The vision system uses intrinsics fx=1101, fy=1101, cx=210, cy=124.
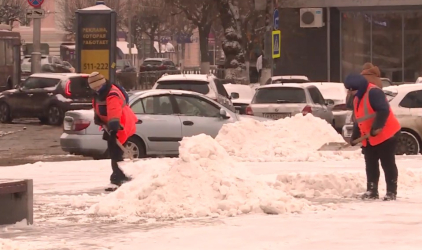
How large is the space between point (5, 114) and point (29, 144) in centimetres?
775

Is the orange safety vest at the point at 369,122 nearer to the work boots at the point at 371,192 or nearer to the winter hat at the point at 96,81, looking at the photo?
the work boots at the point at 371,192

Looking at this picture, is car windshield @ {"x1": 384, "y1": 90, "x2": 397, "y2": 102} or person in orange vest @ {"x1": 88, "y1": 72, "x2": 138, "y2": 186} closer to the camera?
person in orange vest @ {"x1": 88, "y1": 72, "x2": 138, "y2": 186}

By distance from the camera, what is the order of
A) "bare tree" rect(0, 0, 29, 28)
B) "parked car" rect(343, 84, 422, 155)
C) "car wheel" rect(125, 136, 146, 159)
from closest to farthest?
1. "car wheel" rect(125, 136, 146, 159)
2. "parked car" rect(343, 84, 422, 155)
3. "bare tree" rect(0, 0, 29, 28)

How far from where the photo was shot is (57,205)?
12422mm

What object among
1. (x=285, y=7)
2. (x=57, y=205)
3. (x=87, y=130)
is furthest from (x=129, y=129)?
(x=285, y=7)

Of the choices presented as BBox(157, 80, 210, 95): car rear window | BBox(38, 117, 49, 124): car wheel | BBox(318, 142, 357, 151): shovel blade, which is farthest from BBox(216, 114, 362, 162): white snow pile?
BBox(38, 117, 49, 124): car wheel

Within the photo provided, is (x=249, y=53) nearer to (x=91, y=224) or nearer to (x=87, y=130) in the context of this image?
(x=87, y=130)

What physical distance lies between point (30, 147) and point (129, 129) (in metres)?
10.2

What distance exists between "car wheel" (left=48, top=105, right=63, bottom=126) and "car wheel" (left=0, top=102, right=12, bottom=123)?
5.30 ft

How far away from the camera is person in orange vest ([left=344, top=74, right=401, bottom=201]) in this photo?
12.0 meters

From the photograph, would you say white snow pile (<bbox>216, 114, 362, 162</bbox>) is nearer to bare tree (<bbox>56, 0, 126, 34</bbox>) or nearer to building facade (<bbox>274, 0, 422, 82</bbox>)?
building facade (<bbox>274, 0, 422, 82</bbox>)

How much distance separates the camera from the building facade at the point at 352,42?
45.8 metres

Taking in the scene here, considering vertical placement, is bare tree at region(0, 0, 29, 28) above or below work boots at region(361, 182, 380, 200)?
above

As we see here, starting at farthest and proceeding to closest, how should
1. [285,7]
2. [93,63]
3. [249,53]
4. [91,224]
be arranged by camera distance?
[249,53]
[285,7]
[93,63]
[91,224]
